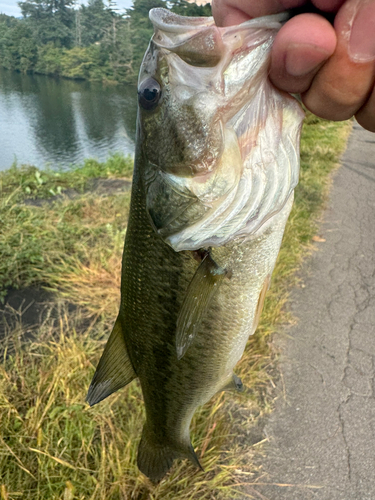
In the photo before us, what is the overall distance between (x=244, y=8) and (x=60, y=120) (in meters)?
20.6

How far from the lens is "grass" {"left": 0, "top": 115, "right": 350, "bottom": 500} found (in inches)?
77.5

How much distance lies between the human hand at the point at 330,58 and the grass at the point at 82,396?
1989 mm

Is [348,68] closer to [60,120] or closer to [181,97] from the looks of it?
[181,97]

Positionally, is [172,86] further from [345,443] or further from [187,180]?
[345,443]

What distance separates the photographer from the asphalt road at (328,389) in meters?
2.22

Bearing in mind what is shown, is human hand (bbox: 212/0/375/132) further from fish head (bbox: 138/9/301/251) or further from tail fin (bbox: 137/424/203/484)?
tail fin (bbox: 137/424/203/484)

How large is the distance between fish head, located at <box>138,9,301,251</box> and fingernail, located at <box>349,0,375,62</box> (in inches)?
7.4

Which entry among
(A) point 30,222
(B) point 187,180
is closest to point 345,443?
(B) point 187,180

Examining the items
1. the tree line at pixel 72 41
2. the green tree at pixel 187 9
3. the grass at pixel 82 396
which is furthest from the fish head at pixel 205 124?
the tree line at pixel 72 41

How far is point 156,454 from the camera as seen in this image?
5.36ft

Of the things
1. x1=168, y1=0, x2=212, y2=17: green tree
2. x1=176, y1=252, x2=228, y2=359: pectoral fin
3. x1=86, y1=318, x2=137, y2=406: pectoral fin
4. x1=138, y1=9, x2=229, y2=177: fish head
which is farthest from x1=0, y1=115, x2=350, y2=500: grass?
x1=168, y1=0, x2=212, y2=17: green tree

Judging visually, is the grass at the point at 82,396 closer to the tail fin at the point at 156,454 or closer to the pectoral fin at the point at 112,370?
the tail fin at the point at 156,454

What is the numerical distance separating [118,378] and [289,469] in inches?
59.2

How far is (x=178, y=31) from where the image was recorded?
3.01ft
